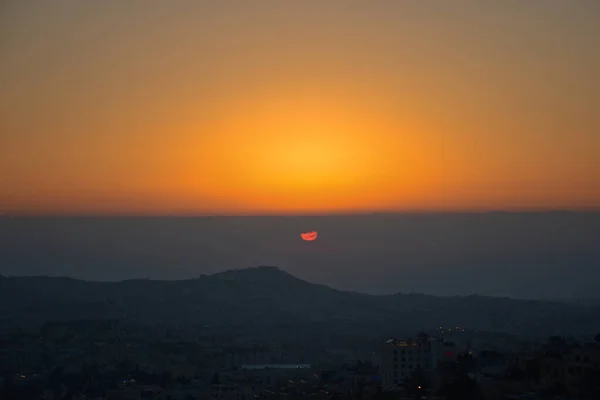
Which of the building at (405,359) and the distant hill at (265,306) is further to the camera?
the distant hill at (265,306)

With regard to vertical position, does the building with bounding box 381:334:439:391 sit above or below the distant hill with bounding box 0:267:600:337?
above

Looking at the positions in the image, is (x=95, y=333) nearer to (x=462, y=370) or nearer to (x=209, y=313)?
(x=209, y=313)

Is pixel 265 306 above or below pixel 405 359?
below

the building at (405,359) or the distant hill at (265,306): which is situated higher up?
the building at (405,359)

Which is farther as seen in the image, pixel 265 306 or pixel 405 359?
pixel 265 306

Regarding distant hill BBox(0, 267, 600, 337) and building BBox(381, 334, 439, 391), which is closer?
building BBox(381, 334, 439, 391)
